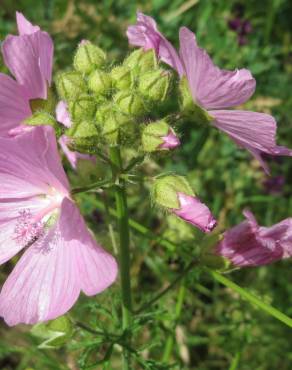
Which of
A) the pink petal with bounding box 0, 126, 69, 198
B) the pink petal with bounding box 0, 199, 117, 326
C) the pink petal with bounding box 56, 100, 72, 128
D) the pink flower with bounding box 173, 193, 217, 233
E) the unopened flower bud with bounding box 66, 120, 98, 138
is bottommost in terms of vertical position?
the pink petal with bounding box 0, 199, 117, 326

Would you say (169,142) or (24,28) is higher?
(24,28)

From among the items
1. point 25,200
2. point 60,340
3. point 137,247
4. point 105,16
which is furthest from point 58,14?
point 60,340

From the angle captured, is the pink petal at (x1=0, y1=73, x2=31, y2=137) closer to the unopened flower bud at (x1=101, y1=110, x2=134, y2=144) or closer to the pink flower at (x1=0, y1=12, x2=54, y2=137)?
the pink flower at (x1=0, y1=12, x2=54, y2=137)

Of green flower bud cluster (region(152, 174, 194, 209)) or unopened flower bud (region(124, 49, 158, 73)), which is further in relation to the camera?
unopened flower bud (region(124, 49, 158, 73))

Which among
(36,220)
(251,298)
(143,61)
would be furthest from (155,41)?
(251,298)

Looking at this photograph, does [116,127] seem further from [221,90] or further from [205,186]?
[205,186]

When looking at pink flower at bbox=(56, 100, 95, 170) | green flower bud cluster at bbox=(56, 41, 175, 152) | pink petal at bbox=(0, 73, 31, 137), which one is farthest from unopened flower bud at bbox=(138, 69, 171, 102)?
pink flower at bbox=(56, 100, 95, 170)
